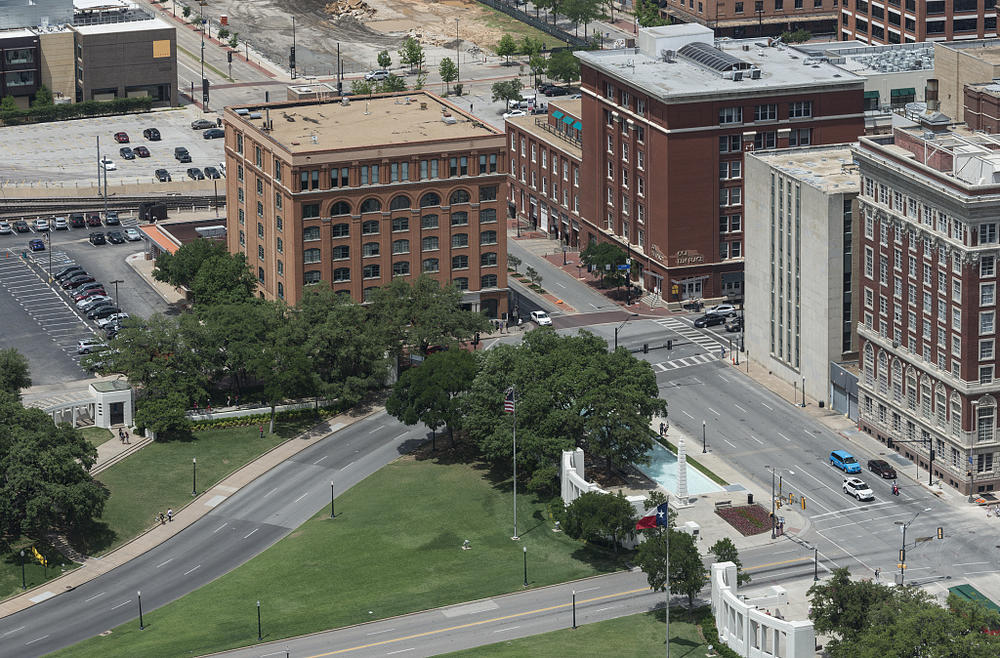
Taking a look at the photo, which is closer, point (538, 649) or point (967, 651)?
point (967, 651)

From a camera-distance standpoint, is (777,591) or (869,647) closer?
(869,647)

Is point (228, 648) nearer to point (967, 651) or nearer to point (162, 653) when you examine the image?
point (162, 653)

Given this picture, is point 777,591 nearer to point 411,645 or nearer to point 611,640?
point 611,640

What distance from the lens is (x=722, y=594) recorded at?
19725cm

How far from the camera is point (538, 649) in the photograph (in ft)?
647

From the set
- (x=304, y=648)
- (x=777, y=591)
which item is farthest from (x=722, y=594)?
(x=304, y=648)

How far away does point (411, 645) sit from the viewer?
199375 millimetres

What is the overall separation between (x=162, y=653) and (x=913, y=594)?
68.2 metres

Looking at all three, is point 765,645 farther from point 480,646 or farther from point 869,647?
point 480,646

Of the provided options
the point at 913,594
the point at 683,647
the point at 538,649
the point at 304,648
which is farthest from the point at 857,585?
the point at 304,648

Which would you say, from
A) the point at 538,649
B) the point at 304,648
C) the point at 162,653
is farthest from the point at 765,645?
the point at 162,653

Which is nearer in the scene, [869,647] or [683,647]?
[869,647]

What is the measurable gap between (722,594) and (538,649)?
17588 millimetres

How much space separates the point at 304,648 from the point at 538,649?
71.5ft
